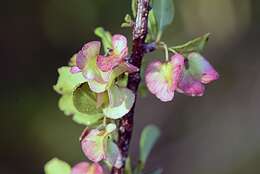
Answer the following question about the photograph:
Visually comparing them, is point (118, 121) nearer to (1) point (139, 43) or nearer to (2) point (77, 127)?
(1) point (139, 43)

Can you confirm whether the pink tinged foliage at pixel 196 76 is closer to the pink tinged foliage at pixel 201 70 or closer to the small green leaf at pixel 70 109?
the pink tinged foliage at pixel 201 70

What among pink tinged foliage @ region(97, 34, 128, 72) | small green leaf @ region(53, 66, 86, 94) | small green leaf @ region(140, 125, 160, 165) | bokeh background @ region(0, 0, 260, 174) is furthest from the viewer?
bokeh background @ region(0, 0, 260, 174)

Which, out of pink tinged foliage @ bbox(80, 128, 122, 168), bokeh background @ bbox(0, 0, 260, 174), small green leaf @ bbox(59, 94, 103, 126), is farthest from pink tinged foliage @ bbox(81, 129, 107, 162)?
bokeh background @ bbox(0, 0, 260, 174)

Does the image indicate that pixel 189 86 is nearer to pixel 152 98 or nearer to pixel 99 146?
pixel 99 146

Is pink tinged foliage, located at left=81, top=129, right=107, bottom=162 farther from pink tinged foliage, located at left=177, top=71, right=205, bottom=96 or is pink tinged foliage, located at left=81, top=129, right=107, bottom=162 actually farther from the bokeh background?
the bokeh background

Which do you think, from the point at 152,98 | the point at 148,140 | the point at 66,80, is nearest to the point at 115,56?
the point at 66,80
